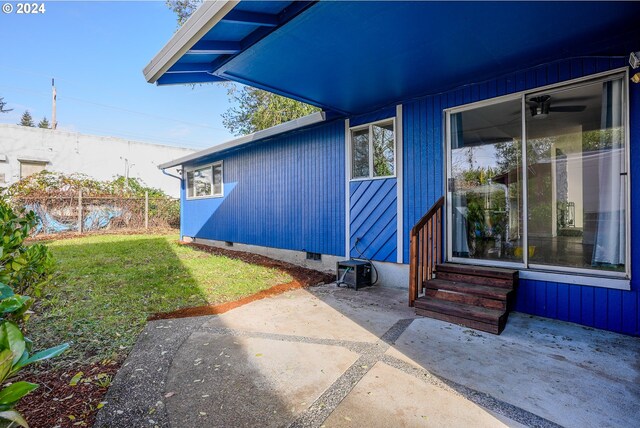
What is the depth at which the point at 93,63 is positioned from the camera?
12.5m

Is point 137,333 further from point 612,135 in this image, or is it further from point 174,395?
point 612,135

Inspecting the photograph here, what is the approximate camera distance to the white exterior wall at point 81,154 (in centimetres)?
1252

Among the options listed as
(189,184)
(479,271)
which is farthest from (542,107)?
(189,184)

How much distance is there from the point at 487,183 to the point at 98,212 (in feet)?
43.4

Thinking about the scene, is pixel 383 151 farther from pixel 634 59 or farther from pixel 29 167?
pixel 29 167

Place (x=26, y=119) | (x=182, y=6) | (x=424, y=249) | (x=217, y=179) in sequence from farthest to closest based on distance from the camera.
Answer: (x=26, y=119) < (x=182, y=6) < (x=217, y=179) < (x=424, y=249)

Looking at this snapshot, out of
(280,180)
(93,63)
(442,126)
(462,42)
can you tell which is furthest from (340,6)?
(93,63)

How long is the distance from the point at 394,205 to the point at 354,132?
1496 mm

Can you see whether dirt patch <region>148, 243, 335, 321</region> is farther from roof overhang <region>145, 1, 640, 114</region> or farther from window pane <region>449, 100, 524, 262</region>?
roof overhang <region>145, 1, 640, 114</region>

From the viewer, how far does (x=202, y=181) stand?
955 cm

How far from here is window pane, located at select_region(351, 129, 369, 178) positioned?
16.6 ft

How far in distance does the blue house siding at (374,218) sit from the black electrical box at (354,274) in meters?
0.27

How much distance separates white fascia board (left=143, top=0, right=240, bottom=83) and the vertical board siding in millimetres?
2933

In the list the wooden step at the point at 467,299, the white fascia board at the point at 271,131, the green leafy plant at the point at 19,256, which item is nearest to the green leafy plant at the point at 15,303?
the green leafy plant at the point at 19,256
